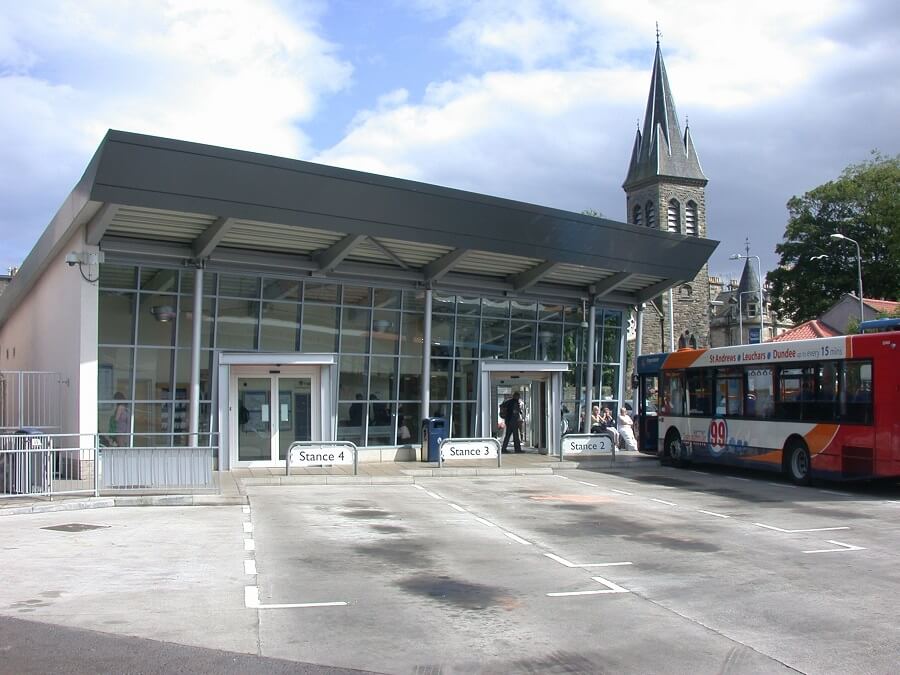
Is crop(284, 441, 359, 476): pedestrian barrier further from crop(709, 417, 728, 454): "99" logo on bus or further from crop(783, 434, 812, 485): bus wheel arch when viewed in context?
crop(783, 434, 812, 485): bus wheel arch

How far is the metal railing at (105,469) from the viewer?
15.1 m

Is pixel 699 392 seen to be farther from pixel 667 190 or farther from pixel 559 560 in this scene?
pixel 667 190

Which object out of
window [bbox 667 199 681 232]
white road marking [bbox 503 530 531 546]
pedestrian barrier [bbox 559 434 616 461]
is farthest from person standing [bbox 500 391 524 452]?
window [bbox 667 199 681 232]

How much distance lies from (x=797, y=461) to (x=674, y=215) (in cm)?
6098

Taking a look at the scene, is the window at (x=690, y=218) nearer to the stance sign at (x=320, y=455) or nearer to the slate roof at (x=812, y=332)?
the slate roof at (x=812, y=332)

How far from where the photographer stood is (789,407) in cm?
1906

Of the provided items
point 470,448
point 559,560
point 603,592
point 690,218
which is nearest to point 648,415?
point 470,448

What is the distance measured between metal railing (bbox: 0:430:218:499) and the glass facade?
2.73 metres

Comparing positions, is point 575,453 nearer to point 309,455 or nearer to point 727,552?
point 309,455

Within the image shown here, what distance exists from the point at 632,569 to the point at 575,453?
45.6 feet

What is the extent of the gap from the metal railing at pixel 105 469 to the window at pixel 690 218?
67130 mm

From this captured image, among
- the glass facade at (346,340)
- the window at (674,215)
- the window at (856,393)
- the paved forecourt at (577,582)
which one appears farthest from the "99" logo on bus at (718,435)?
the window at (674,215)

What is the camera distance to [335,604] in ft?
26.3

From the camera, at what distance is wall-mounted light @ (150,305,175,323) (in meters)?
19.9
